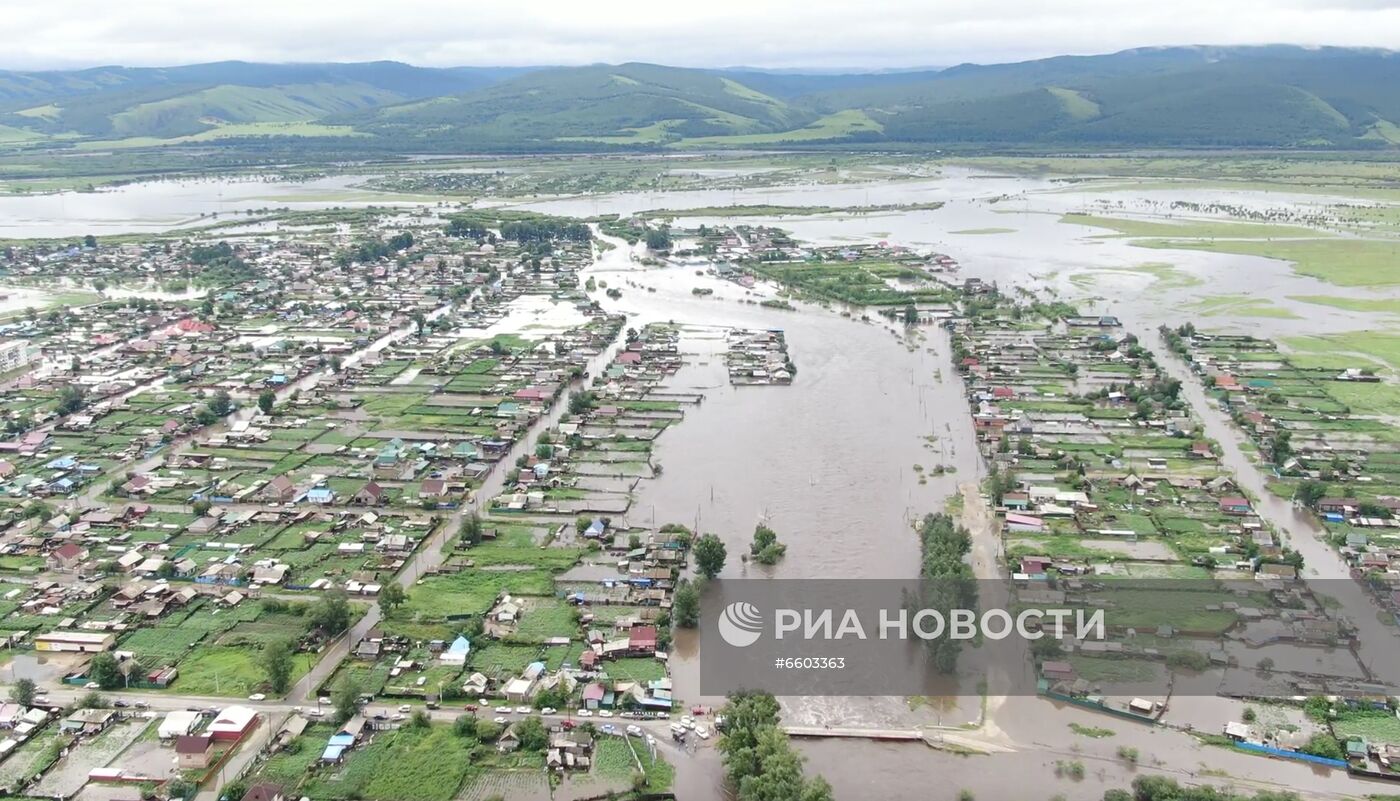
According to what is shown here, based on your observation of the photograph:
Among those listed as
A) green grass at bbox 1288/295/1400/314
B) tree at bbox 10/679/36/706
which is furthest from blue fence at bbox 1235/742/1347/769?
green grass at bbox 1288/295/1400/314

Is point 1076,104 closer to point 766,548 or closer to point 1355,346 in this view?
point 1355,346

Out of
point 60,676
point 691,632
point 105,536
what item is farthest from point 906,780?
point 105,536

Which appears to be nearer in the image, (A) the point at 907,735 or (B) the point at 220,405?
(A) the point at 907,735

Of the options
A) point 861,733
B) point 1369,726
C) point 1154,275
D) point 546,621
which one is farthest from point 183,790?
point 1154,275

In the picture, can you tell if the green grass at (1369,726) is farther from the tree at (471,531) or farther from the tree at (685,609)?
the tree at (471,531)

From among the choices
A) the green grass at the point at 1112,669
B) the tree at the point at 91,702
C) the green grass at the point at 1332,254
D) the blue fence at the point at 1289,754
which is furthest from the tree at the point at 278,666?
the green grass at the point at 1332,254

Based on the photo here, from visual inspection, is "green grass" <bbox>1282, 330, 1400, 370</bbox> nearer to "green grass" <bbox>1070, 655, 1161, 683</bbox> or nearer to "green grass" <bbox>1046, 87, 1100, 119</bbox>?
"green grass" <bbox>1070, 655, 1161, 683</bbox>
